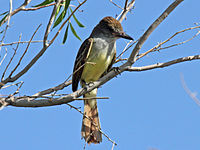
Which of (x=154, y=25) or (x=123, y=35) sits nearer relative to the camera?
(x=154, y=25)

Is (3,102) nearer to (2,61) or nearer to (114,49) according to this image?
(2,61)

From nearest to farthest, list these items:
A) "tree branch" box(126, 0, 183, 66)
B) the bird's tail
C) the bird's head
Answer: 1. "tree branch" box(126, 0, 183, 66)
2. the bird's tail
3. the bird's head

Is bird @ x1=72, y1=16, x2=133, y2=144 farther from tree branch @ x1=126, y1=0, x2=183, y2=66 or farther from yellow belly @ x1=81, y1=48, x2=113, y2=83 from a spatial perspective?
tree branch @ x1=126, y1=0, x2=183, y2=66

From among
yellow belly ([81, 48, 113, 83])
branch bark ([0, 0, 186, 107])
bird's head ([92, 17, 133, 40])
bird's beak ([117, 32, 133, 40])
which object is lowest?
branch bark ([0, 0, 186, 107])

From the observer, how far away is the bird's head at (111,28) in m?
5.10

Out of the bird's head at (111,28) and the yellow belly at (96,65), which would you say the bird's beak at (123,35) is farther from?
the yellow belly at (96,65)

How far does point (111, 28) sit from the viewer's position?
5191mm

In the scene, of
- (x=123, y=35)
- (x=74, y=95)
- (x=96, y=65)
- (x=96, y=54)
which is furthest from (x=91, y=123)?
(x=74, y=95)

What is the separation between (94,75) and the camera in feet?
16.8

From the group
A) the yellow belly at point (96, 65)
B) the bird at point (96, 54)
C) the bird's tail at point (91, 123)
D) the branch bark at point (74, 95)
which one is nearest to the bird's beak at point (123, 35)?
the bird at point (96, 54)

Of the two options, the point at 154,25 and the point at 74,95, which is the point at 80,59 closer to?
the point at 74,95

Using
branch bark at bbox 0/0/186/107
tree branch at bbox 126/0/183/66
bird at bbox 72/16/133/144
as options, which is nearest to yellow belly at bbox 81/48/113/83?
bird at bbox 72/16/133/144

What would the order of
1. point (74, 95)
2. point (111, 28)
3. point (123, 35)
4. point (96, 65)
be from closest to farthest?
point (74, 95), point (96, 65), point (123, 35), point (111, 28)

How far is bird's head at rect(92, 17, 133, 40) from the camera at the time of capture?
510 centimetres
